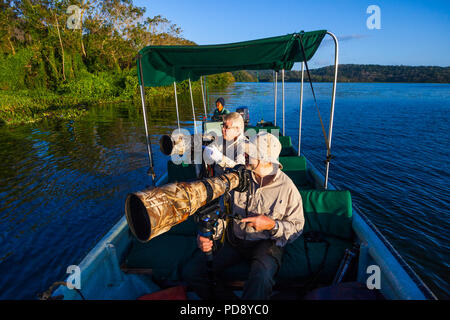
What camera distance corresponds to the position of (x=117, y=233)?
2.73 meters

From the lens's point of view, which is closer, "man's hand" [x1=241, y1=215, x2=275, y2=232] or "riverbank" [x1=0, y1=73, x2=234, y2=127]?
"man's hand" [x1=241, y1=215, x2=275, y2=232]

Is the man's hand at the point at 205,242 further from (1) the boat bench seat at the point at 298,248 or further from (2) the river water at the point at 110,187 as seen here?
(2) the river water at the point at 110,187

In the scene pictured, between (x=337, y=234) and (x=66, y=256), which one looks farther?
(x=66, y=256)

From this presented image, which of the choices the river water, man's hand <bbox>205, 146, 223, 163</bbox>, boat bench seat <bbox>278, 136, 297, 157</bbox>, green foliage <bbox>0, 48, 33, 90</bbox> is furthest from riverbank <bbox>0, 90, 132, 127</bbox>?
man's hand <bbox>205, 146, 223, 163</bbox>

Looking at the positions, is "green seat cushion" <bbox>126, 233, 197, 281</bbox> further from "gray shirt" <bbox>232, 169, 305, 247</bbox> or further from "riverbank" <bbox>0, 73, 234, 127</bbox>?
"riverbank" <bbox>0, 73, 234, 127</bbox>

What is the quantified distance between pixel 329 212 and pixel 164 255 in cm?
211

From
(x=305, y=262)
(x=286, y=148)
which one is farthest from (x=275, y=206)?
(x=286, y=148)

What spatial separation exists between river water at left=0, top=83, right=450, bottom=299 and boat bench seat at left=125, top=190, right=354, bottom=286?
2.49 ft

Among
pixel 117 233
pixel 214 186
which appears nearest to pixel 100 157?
pixel 117 233

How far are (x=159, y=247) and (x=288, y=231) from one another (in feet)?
5.54

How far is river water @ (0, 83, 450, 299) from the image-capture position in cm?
443

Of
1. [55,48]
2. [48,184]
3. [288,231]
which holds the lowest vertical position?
[48,184]

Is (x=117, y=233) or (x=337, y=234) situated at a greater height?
(x=117, y=233)

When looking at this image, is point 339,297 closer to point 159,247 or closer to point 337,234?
point 337,234
